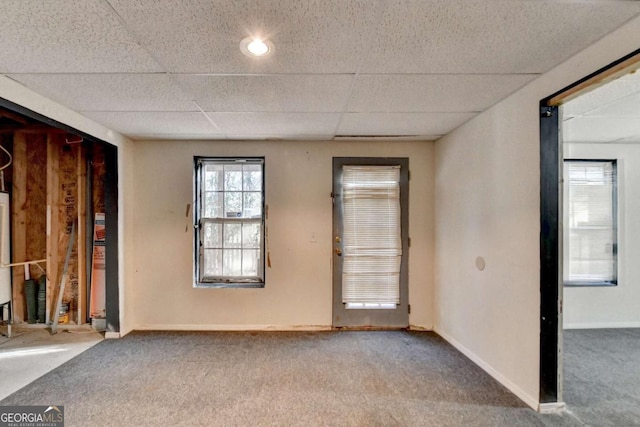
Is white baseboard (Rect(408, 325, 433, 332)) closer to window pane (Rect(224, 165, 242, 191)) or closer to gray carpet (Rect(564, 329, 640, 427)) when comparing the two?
gray carpet (Rect(564, 329, 640, 427))

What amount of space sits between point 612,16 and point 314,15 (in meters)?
1.36

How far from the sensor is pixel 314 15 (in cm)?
128

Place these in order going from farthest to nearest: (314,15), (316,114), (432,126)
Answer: (432,126) → (316,114) → (314,15)

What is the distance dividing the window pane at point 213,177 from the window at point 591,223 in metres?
4.22

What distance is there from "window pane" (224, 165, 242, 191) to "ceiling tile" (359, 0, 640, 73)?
2082 millimetres

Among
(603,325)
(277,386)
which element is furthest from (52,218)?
(603,325)

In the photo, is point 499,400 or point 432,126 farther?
point 432,126

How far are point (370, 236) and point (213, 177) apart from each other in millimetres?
1993

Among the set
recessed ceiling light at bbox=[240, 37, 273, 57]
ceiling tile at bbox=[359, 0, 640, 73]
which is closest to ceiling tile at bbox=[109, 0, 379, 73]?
recessed ceiling light at bbox=[240, 37, 273, 57]

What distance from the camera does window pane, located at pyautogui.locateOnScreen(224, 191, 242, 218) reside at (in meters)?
3.36

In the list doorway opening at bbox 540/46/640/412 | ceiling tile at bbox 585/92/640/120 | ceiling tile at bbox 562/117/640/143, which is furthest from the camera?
ceiling tile at bbox 562/117/640/143

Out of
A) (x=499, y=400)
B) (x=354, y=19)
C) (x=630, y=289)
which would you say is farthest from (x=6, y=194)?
(x=630, y=289)

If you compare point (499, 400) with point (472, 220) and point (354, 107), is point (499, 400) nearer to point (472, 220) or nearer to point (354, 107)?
point (472, 220)

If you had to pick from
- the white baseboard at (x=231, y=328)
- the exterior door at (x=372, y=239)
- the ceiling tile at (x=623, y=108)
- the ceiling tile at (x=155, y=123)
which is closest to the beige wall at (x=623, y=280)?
the ceiling tile at (x=623, y=108)
